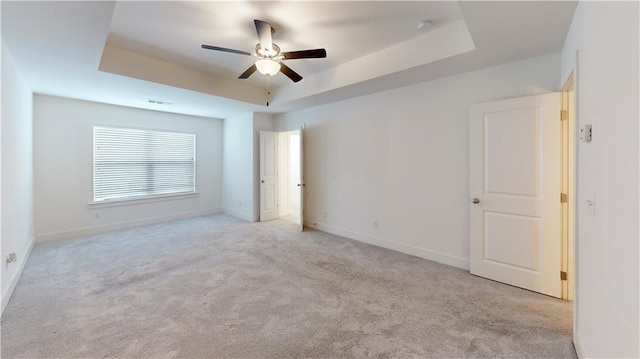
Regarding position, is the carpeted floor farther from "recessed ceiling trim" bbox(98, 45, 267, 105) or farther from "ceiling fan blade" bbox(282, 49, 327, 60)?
"recessed ceiling trim" bbox(98, 45, 267, 105)

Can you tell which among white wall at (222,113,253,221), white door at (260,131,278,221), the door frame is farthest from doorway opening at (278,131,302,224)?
the door frame

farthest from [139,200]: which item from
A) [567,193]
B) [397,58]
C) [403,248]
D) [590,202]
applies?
[567,193]

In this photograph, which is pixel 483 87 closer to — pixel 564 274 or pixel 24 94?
pixel 564 274

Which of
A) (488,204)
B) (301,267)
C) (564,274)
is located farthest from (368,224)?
(564,274)

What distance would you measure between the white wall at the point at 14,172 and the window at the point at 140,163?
1.09 m

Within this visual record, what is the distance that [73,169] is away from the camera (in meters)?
4.73

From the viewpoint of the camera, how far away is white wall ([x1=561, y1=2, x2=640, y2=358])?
111 cm

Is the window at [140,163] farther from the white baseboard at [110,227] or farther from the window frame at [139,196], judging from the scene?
the white baseboard at [110,227]

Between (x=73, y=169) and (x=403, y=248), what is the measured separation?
5.88 metres

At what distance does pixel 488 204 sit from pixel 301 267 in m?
2.36

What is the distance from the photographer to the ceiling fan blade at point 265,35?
233 cm

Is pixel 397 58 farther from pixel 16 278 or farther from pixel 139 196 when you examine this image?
pixel 139 196

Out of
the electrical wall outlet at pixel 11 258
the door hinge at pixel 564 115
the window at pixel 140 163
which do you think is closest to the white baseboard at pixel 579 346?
the door hinge at pixel 564 115

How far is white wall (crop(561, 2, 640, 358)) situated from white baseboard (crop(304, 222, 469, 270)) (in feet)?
4.88
